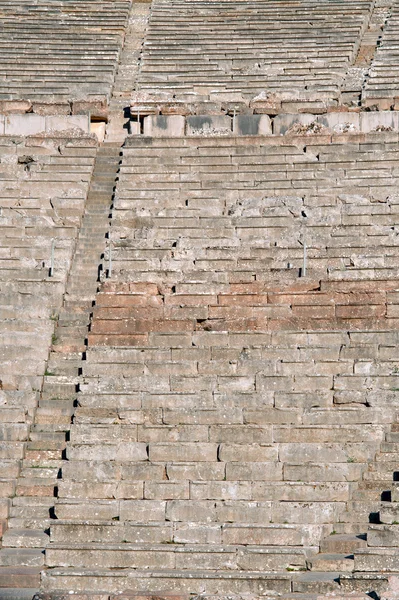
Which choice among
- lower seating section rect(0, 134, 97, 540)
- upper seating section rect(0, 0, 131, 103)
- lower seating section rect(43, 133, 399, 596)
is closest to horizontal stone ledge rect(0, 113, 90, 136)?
upper seating section rect(0, 0, 131, 103)

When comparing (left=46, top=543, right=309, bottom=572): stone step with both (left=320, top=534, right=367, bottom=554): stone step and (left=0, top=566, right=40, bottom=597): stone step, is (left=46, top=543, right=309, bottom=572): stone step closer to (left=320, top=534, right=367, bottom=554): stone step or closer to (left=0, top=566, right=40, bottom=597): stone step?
(left=320, top=534, right=367, bottom=554): stone step

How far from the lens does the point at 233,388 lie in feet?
49.6

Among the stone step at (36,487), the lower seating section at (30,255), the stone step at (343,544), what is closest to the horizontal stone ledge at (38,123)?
the lower seating section at (30,255)

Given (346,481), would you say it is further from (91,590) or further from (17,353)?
(17,353)

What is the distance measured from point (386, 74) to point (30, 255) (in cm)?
1038

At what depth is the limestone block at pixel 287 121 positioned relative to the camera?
2459cm

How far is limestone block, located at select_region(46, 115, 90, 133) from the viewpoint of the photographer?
25.1 meters

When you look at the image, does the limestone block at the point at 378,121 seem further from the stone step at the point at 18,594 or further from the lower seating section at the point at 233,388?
the stone step at the point at 18,594

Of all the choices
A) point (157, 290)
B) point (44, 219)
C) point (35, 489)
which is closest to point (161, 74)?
point (44, 219)

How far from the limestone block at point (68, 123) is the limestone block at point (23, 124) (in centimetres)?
19

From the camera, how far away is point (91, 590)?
1233cm

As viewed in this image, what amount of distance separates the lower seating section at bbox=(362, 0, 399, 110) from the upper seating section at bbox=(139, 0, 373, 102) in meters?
0.60

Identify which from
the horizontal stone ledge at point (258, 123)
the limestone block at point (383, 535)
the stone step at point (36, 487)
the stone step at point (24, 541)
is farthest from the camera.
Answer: the horizontal stone ledge at point (258, 123)

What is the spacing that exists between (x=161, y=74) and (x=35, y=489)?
50.2 ft
